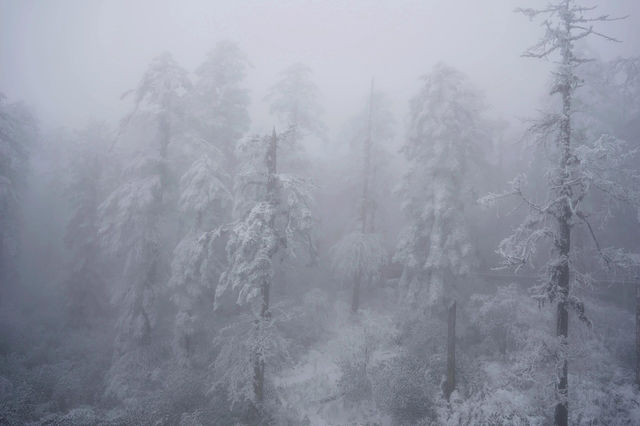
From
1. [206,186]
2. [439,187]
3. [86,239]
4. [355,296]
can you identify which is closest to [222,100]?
[206,186]

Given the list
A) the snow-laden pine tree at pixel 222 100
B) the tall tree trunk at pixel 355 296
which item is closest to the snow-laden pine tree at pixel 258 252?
the snow-laden pine tree at pixel 222 100

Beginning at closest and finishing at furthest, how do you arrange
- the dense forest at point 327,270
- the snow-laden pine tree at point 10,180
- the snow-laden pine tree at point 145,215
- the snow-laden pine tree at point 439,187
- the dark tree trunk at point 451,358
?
1. the dense forest at point 327,270
2. the dark tree trunk at point 451,358
3. the snow-laden pine tree at point 439,187
4. the snow-laden pine tree at point 145,215
5. the snow-laden pine tree at point 10,180

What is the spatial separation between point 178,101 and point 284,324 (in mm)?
13187

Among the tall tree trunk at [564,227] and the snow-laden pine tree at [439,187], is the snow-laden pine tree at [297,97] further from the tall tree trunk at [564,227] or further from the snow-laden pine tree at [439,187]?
the tall tree trunk at [564,227]

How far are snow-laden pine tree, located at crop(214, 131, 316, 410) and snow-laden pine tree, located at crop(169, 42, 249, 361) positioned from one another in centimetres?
172

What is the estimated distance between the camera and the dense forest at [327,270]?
10.4 m

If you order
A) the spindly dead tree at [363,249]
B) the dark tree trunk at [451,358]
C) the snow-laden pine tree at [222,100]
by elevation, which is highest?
the snow-laden pine tree at [222,100]

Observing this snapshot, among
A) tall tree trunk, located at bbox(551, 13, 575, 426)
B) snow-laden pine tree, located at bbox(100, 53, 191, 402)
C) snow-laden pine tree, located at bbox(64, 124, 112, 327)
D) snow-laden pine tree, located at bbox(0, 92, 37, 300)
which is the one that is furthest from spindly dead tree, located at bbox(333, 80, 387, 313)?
snow-laden pine tree, located at bbox(0, 92, 37, 300)

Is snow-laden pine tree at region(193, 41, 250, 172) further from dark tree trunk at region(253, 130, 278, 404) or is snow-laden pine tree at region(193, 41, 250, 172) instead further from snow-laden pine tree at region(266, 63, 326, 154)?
dark tree trunk at region(253, 130, 278, 404)

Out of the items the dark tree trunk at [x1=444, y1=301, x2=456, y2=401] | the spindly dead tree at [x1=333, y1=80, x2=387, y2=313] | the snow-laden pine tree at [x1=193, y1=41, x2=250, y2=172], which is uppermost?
the snow-laden pine tree at [x1=193, y1=41, x2=250, y2=172]

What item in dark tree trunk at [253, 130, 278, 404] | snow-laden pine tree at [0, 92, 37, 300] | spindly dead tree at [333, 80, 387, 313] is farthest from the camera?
snow-laden pine tree at [0, 92, 37, 300]

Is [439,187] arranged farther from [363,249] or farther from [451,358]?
[451,358]

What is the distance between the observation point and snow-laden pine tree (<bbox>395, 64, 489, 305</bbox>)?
16672 millimetres

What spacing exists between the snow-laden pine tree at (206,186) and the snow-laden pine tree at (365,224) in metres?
6.94
